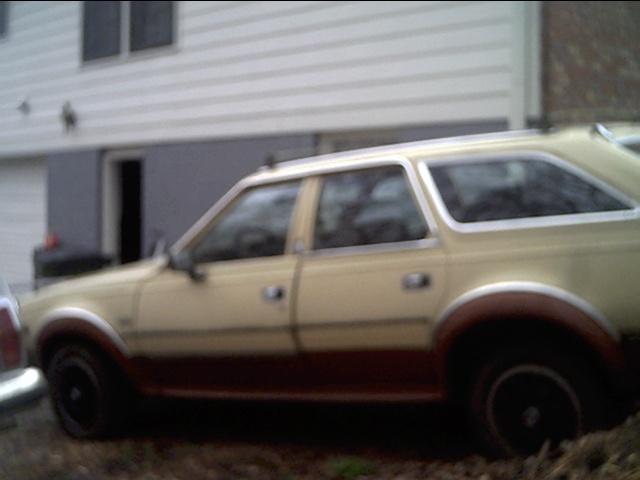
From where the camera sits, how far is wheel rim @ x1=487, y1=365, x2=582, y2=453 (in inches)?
148

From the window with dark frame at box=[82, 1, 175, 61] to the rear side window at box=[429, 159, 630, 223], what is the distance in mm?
6499

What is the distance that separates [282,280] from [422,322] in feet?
2.83

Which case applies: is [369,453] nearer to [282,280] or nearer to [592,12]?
[282,280]

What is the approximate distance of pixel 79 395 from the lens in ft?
17.1

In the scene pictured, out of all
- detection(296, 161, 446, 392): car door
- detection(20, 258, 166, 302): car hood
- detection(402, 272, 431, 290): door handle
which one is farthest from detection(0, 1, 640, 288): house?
detection(402, 272, 431, 290): door handle

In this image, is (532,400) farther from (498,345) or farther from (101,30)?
(101,30)

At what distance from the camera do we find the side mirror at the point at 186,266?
15.5 ft

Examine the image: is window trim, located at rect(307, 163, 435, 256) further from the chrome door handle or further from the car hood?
the car hood

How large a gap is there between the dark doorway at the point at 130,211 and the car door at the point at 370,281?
6962 mm

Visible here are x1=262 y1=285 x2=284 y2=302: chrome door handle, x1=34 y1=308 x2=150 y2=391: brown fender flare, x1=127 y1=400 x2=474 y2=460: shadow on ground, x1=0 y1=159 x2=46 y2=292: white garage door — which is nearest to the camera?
x1=262 y1=285 x2=284 y2=302: chrome door handle

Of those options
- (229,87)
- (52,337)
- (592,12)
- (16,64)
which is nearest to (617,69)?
(592,12)

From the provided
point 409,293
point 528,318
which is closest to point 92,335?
point 409,293

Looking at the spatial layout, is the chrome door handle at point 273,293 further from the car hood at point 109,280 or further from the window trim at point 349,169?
the car hood at point 109,280

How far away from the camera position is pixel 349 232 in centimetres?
439
